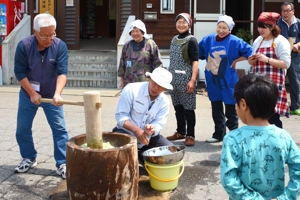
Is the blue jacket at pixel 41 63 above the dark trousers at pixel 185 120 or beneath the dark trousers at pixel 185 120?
above

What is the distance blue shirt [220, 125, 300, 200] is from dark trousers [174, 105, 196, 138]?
3348 mm

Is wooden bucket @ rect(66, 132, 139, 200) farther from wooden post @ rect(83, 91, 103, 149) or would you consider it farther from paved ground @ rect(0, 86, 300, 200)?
paved ground @ rect(0, 86, 300, 200)

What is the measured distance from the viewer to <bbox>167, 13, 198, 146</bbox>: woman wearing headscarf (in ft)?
18.6

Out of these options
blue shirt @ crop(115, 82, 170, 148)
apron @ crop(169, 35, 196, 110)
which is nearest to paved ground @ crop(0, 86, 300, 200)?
apron @ crop(169, 35, 196, 110)

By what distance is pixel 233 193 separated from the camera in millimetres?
2340

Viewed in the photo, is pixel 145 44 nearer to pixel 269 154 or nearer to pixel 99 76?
pixel 269 154

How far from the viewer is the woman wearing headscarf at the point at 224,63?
18.4 ft

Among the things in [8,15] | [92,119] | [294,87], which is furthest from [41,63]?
[8,15]

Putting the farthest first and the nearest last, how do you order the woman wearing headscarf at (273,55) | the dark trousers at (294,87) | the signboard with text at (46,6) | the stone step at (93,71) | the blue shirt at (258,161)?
the signboard with text at (46,6), the stone step at (93,71), the dark trousers at (294,87), the woman wearing headscarf at (273,55), the blue shirt at (258,161)

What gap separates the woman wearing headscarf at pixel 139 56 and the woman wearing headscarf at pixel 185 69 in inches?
10.5

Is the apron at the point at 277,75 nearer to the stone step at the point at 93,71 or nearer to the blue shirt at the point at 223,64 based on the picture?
the blue shirt at the point at 223,64

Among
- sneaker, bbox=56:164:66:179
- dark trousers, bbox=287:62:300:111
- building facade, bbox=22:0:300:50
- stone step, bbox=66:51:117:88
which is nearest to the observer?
sneaker, bbox=56:164:66:179

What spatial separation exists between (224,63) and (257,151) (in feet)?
11.1

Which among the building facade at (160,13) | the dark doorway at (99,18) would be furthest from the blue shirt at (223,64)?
the dark doorway at (99,18)
